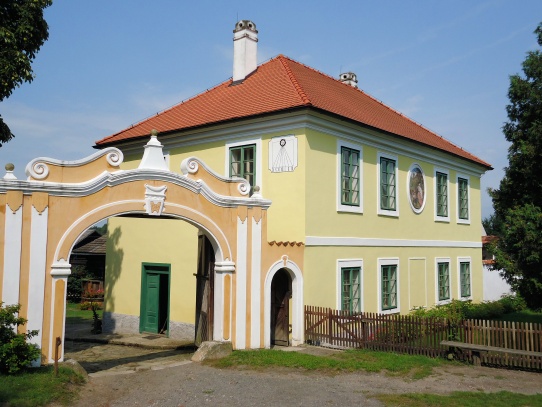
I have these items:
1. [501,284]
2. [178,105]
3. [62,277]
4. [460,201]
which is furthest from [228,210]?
[501,284]

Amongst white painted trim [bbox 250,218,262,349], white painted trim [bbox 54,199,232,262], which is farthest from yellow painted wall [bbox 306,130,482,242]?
white painted trim [bbox 54,199,232,262]

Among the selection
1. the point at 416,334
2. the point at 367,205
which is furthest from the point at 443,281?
the point at 416,334

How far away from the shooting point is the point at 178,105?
65.5ft

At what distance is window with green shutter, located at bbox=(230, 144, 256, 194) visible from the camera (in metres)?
15.8

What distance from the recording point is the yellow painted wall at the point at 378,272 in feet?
48.6

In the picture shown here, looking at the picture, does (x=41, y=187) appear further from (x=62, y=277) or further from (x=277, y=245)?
(x=277, y=245)

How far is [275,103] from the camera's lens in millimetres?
15227

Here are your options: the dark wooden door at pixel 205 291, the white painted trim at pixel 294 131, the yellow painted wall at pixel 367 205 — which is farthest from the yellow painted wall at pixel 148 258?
the yellow painted wall at pixel 367 205

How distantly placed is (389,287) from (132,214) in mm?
9345

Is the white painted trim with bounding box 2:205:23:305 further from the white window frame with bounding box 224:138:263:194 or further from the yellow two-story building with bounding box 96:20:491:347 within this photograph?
the white window frame with bounding box 224:138:263:194

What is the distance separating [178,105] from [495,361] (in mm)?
13539

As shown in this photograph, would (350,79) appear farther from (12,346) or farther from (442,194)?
(12,346)

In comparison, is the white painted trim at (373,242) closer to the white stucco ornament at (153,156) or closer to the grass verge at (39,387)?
the white stucco ornament at (153,156)

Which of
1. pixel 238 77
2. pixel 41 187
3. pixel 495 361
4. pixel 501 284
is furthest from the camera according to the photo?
pixel 501 284
